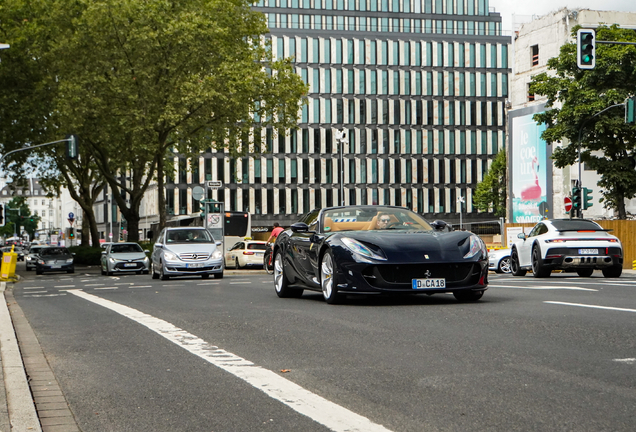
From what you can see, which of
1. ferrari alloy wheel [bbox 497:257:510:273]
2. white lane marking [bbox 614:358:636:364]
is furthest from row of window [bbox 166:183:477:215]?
white lane marking [bbox 614:358:636:364]

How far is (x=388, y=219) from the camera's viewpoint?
41.4ft

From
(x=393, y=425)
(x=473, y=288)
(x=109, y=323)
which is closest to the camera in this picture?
(x=393, y=425)

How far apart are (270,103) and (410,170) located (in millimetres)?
54656

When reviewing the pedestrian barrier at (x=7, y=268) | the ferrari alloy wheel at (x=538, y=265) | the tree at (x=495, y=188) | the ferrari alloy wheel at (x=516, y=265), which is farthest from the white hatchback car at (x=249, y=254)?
the tree at (x=495, y=188)

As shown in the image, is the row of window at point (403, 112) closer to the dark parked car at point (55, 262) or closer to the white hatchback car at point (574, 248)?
the dark parked car at point (55, 262)

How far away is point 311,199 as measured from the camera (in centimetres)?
9450

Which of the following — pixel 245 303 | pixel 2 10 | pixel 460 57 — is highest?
pixel 460 57

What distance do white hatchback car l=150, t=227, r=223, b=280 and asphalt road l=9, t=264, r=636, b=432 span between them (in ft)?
→ 44.3

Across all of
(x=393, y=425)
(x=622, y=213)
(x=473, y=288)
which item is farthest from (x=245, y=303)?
(x=622, y=213)

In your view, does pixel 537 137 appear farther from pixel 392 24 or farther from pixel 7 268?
pixel 7 268

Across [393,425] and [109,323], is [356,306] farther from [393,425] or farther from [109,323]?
[393,425]

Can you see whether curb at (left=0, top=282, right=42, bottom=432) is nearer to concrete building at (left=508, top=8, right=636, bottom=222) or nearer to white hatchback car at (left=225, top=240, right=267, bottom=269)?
white hatchback car at (left=225, top=240, right=267, bottom=269)

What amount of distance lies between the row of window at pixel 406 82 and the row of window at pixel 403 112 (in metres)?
1.04

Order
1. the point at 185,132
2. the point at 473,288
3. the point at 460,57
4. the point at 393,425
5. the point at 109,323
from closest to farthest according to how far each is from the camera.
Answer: the point at 393,425
the point at 109,323
the point at 473,288
the point at 185,132
the point at 460,57
